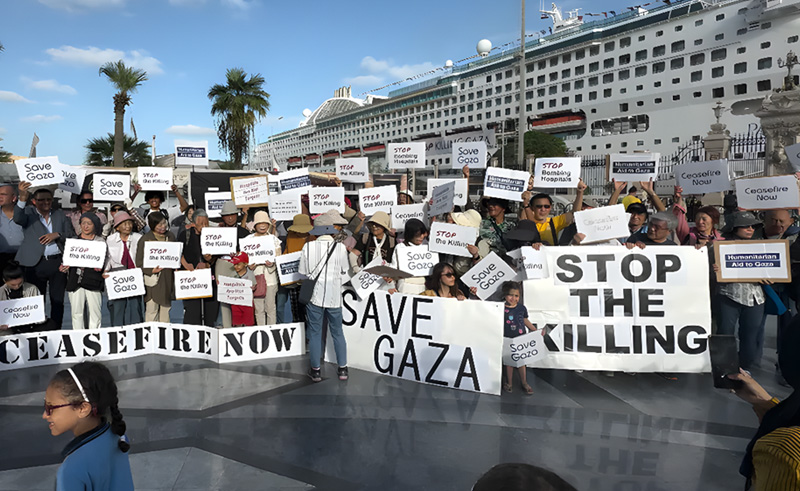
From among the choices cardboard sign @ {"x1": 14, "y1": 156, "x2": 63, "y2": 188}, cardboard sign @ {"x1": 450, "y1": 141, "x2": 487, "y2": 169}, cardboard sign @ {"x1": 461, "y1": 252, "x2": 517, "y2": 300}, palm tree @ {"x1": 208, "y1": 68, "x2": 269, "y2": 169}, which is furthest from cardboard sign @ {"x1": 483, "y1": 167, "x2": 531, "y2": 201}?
palm tree @ {"x1": 208, "y1": 68, "x2": 269, "y2": 169}

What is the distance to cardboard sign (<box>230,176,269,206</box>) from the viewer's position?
287 inches

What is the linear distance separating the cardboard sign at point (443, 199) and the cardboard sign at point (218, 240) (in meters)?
2.42

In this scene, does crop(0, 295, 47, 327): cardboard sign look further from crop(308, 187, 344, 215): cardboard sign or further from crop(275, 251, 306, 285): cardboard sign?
crop(308, 187, 344, 215): cardboard sign

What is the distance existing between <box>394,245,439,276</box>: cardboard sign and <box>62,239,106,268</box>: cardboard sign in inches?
133

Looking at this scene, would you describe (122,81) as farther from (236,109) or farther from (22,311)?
(22,311)

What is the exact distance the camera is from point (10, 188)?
6168 millimetres

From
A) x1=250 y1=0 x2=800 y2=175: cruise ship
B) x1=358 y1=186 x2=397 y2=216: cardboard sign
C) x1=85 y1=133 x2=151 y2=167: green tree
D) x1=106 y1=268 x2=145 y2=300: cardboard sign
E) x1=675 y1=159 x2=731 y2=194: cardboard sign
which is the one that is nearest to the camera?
x1=106 y1=268 x2=145 y2=300: cardboard sign

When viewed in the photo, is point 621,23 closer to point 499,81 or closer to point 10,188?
point 499,81

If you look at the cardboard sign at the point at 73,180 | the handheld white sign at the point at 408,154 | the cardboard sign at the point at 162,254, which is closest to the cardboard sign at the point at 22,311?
the cardboard sign at the point at 162,254

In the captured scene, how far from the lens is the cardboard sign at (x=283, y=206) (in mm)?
7340

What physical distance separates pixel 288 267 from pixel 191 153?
388 cm

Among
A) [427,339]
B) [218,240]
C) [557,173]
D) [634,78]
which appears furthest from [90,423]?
[634,78]

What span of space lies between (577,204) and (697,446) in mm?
2721

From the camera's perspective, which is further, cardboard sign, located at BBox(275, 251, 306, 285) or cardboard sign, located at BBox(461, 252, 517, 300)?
cardboard sign, located at BBox(275, 251, 306, 285)
